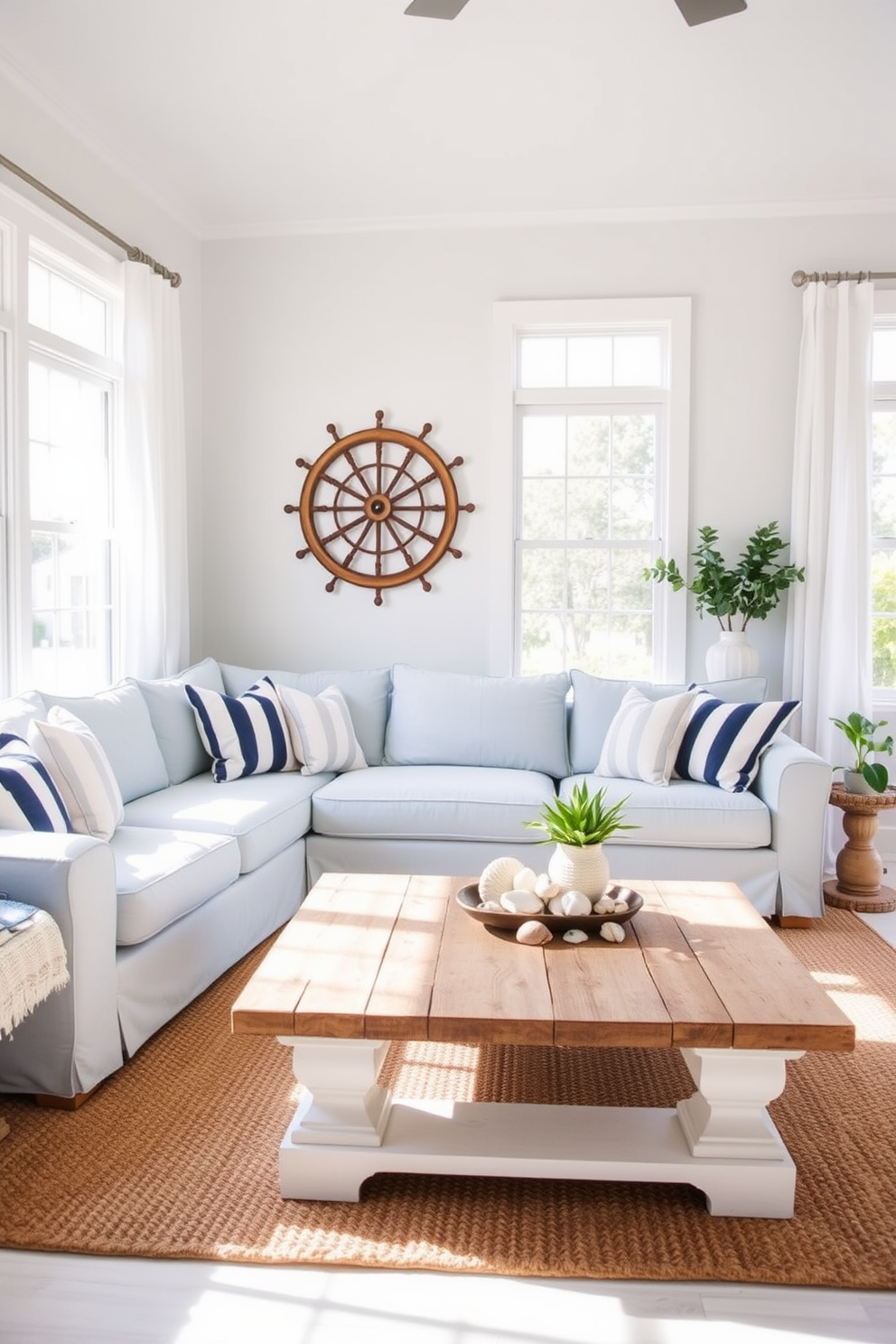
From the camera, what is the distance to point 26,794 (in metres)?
2.54

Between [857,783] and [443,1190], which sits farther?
[857,783]

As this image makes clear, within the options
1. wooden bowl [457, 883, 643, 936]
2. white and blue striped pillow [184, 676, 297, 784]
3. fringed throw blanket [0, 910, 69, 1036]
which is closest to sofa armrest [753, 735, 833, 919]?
wooden bowl [457, 883, 643, 936]

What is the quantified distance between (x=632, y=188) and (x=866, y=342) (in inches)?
47.1

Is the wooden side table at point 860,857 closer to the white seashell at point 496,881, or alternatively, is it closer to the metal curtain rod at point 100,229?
the white seashell at point 496,881

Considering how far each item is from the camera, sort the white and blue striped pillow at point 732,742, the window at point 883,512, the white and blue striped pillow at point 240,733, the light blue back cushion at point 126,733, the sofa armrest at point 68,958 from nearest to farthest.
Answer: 1. the sofa armrest at point 68,958
2. the light blue back cushion at point 126,733
3. the white and blue striped pillow at point 732,742
4. the white and blue striped pillow at point 240,733
5. the window at point 883,512

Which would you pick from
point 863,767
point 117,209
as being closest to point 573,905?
point 863,767

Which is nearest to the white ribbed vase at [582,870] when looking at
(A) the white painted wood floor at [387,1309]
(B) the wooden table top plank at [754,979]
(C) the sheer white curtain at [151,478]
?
(B) the wooden table top plank at [754,979]

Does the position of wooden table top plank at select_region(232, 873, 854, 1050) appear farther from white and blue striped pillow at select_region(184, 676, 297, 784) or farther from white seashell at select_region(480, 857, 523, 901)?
white and blue striped pillow at select_region(184, 676, 297, 784)

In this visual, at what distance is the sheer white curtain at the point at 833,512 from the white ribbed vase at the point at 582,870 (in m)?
2.34

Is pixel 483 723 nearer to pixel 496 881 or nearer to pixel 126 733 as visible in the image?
pixel 126 733

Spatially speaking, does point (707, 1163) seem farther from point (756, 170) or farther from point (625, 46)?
point (756, 170)

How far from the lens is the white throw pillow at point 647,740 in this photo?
386cm

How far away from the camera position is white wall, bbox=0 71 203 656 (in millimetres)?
3418

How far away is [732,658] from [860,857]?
0.96 m
